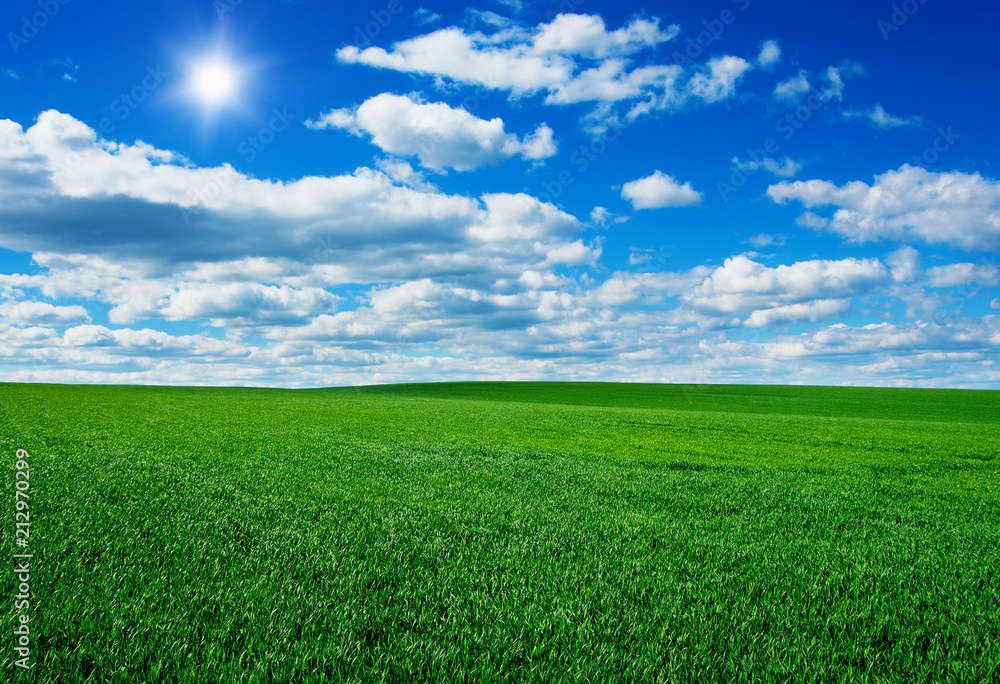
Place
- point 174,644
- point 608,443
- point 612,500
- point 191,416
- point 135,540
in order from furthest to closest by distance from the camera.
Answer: point 191,416 → point 608,443 → point 612,500 → point 135,540 → point 174,644

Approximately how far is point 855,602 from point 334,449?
9.78 meters

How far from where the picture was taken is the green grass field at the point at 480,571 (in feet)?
11.5

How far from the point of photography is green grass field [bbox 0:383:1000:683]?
138 inches

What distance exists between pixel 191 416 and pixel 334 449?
29.9ft

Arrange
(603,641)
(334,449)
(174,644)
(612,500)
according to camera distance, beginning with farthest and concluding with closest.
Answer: (334,449) → (612,500) → (603,641) → (174,644)

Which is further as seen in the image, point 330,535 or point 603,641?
point 330,535

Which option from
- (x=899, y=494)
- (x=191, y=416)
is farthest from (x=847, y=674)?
(x=191, y=416)

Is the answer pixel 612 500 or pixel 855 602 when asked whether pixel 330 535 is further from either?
pixel 855 602

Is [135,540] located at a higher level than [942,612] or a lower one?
higher

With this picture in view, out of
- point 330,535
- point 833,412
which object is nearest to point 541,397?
point 833,412

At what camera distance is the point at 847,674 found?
3.50 metres

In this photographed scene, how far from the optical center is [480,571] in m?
4.93

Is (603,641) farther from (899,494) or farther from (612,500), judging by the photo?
(899,494)

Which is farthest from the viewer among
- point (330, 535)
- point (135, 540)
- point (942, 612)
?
point (330, 535)
